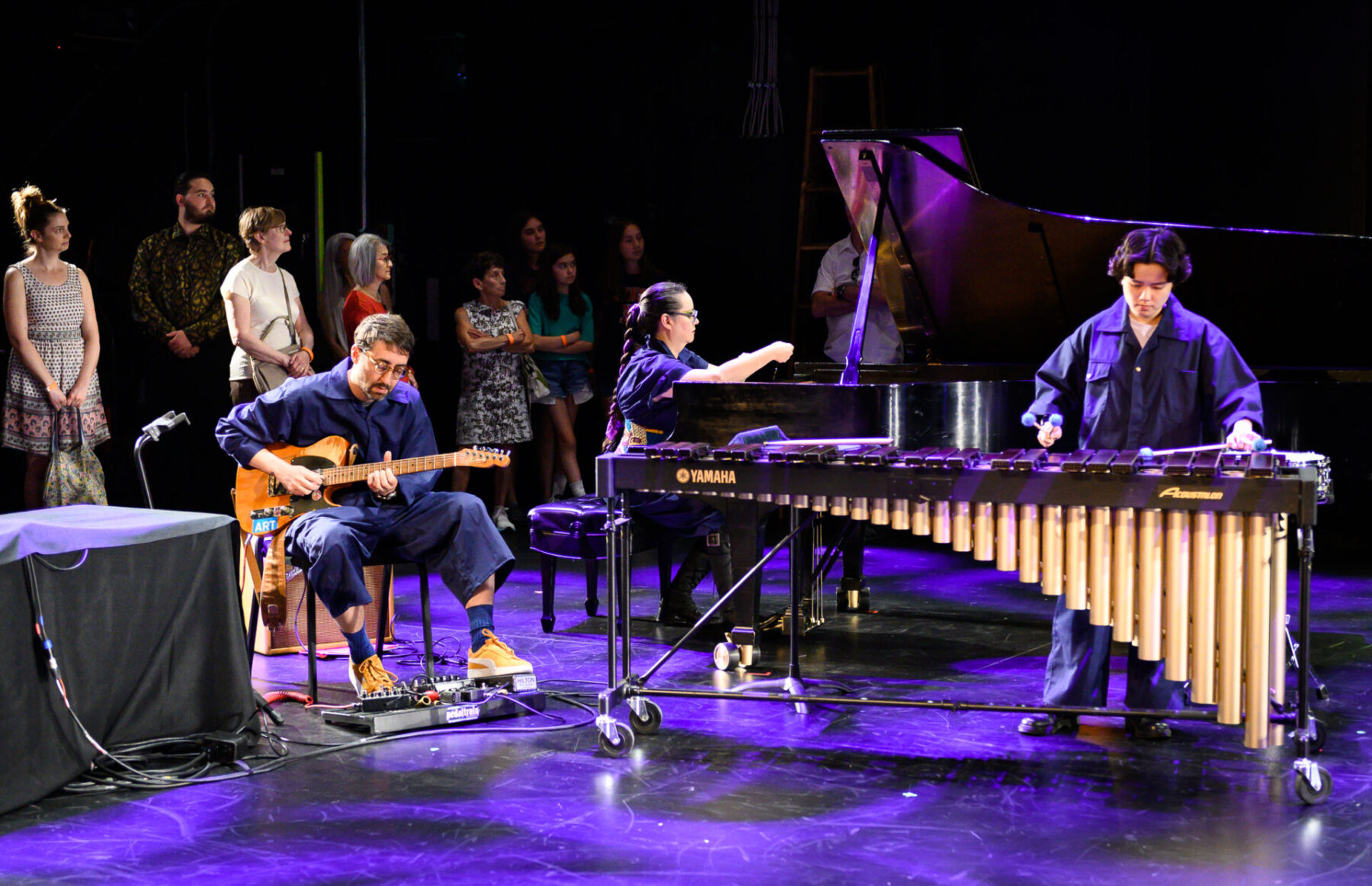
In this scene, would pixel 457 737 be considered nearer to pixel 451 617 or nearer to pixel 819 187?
pixel 451 617

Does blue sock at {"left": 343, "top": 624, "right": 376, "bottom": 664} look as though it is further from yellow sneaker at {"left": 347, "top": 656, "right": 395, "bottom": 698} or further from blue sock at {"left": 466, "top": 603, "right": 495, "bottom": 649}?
blue sock at {"left": 466, "top": 603, "right": 495, "bottom": 649}

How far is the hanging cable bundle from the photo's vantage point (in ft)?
27.4

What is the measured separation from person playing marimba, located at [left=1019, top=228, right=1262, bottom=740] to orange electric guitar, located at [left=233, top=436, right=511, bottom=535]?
186 cm

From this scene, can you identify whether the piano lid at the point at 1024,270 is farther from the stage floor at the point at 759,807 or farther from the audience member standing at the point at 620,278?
the audience member standing at the point at 620,278

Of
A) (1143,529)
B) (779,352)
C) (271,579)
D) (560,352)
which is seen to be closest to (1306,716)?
(1143,529)

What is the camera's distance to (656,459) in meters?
4.08

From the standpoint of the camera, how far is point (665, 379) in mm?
5215

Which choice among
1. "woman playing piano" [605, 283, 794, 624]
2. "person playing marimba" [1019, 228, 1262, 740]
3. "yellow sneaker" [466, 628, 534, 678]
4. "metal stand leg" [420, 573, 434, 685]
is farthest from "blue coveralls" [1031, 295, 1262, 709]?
"metal stand leg" [420, 573, 434, 685]

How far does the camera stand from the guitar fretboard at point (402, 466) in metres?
4.61

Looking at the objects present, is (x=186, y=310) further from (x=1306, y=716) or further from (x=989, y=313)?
(x=1306, y=716)

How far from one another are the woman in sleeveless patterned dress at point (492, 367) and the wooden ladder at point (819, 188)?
1.62 metres

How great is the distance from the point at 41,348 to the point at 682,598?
9.83ft

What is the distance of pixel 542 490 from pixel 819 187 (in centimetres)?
236

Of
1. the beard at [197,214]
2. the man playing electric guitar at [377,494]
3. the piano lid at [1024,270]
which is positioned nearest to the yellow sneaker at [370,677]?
the man playing electric guitar at [377,494]
